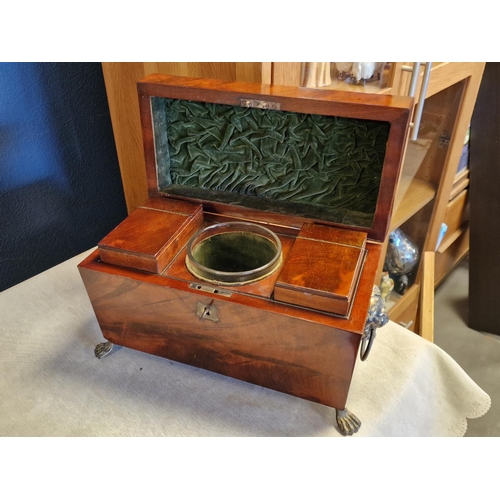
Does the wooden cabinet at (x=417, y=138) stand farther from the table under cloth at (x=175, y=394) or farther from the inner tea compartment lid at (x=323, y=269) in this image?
the table under cloth at (x=175, y=394)

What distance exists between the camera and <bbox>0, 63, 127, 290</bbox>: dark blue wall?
50.0 inches

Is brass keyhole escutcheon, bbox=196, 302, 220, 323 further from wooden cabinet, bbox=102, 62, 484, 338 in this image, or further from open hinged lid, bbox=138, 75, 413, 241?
wooden cabinet, bbox=102, 62, 484, 338

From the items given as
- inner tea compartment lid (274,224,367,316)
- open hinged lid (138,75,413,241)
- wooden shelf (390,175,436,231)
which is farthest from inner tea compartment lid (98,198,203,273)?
wooden shelf (390,175,436,231)

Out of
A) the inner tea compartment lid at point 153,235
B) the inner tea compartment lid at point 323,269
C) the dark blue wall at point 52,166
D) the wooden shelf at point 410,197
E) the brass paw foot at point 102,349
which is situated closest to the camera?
the inner tea compartment lid at point 323,269

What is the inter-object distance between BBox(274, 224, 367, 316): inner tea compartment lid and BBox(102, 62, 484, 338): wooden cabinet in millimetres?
402

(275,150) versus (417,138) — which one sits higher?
(275,150)

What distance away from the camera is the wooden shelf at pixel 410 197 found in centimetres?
170

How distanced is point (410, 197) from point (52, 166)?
1.33 metres

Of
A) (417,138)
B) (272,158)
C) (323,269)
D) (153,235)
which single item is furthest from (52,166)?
(417,138)

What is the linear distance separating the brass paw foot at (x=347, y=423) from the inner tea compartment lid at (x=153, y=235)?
0.49 m

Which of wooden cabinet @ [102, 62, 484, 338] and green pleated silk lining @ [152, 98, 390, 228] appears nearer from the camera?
green pleated silk lining @ [152, 98, 390, 228]

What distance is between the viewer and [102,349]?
3.58ft

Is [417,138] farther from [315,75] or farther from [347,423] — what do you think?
[347,423]

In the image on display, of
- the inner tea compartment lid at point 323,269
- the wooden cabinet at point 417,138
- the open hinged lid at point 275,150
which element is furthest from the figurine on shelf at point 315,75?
the inner tea compartment lid at point 323,269
